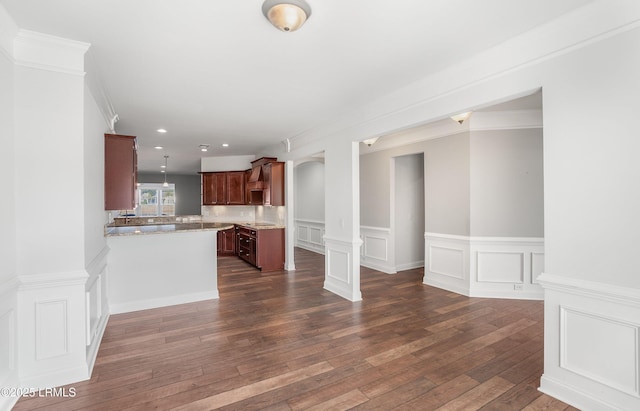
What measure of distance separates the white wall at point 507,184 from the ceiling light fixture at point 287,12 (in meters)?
3.48

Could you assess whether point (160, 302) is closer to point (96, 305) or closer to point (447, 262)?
point (96, 305)

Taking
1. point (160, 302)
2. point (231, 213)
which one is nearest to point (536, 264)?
point (160, 302)

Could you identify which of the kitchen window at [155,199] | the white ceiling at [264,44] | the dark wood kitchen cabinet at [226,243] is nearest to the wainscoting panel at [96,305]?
the white ceiling at [264,44]

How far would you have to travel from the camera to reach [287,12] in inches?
76.5

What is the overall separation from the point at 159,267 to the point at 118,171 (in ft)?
4.67

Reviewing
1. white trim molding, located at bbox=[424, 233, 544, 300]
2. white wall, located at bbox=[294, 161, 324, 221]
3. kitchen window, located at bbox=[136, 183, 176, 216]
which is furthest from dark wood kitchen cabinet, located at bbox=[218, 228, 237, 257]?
kitchen window, located at bbox=[136, 183, 176, 216]

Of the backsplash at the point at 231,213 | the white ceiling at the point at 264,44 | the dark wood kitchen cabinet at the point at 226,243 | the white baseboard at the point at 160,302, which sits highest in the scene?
the white ceiling at the point at 264,44

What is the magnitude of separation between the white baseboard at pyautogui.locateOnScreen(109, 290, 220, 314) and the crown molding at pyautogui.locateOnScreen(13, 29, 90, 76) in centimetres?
288

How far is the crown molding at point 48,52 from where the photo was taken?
227cm

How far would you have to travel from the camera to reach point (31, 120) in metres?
2.30

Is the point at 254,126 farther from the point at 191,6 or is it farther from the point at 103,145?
the point at 191,6

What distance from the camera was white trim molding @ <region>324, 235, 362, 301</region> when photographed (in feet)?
14.6

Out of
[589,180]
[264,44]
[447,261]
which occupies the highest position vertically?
[264,44]

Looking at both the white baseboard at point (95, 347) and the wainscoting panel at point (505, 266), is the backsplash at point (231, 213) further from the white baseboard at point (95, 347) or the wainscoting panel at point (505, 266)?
the wainscoting panel at point (505, 266)
